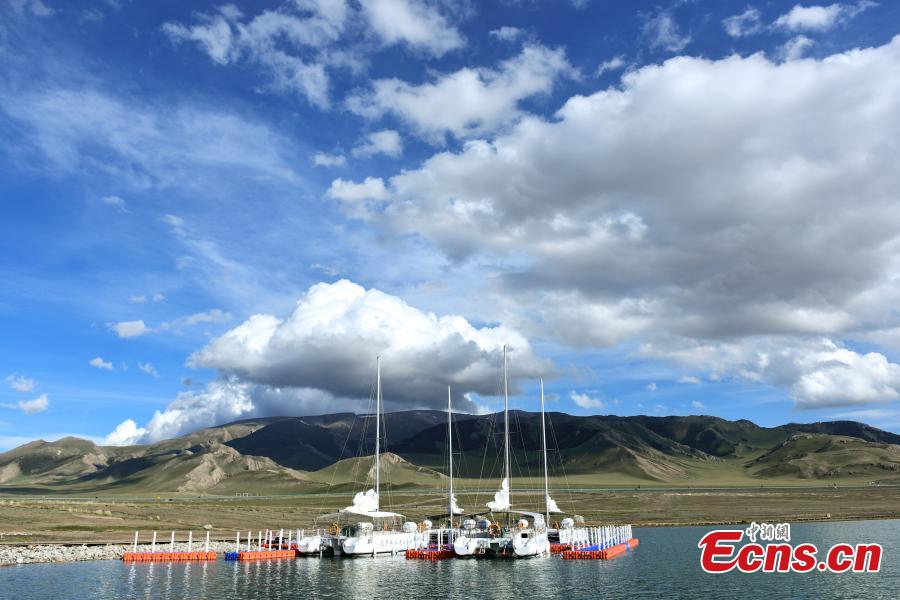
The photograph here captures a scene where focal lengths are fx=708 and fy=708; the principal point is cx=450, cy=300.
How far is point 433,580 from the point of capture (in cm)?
7444

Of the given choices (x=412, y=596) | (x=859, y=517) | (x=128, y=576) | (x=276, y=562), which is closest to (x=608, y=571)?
(x=412, y=596)

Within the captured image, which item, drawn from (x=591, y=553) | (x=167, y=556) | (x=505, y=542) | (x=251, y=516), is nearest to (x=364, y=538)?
(x=505, y=542)

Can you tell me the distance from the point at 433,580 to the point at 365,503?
25082 mm

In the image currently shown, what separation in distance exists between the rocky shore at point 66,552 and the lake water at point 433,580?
3.57m

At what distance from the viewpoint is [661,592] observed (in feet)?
216

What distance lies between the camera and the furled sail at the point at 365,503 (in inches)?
3819

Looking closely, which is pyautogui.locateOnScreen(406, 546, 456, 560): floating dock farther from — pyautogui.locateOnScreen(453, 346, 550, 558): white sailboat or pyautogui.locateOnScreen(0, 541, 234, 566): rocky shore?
pyautogui.locateOnScreen(0, 541, 234, 566): rocky shore

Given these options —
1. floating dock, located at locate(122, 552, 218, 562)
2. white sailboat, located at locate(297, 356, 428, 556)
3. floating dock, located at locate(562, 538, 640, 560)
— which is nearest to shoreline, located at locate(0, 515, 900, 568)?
floating dock, located at locate(122, 552, 218, 562)

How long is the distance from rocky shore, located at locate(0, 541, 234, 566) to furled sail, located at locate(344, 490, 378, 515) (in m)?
→ 19.1

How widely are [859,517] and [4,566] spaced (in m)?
163

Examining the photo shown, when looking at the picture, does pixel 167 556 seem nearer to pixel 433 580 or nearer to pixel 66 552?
pixel 66 552

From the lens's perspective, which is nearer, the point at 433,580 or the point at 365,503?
the point at 433,580
